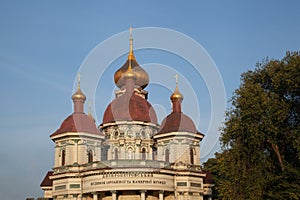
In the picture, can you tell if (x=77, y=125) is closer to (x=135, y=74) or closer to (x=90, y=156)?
(x=90, y=156)

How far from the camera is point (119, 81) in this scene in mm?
48531

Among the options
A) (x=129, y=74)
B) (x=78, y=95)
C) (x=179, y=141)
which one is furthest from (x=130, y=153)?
(x=129, y=74)

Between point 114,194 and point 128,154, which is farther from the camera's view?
point 128,154

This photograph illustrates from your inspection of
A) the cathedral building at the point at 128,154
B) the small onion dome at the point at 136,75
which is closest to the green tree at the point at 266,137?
the cathedral building at the point at 128,154

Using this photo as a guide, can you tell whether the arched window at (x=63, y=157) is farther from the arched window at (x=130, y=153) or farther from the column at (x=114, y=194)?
the column at (x=114, y=194)

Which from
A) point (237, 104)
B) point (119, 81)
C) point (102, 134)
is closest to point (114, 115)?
point (102, 134)

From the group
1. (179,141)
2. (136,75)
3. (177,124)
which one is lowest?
(179,141)

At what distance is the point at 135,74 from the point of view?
47.7m

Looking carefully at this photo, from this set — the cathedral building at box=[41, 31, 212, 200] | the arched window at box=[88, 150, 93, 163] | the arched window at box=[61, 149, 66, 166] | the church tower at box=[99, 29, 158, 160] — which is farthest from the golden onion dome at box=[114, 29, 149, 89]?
the arched window at box=[61, 149, 66, 166]

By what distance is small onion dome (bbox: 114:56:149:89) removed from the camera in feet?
157

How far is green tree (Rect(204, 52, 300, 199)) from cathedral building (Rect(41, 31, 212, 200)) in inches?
491

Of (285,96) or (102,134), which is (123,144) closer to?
(102,134)

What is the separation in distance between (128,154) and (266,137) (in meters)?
19.6

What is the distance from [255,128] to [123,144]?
1971 centimetres
